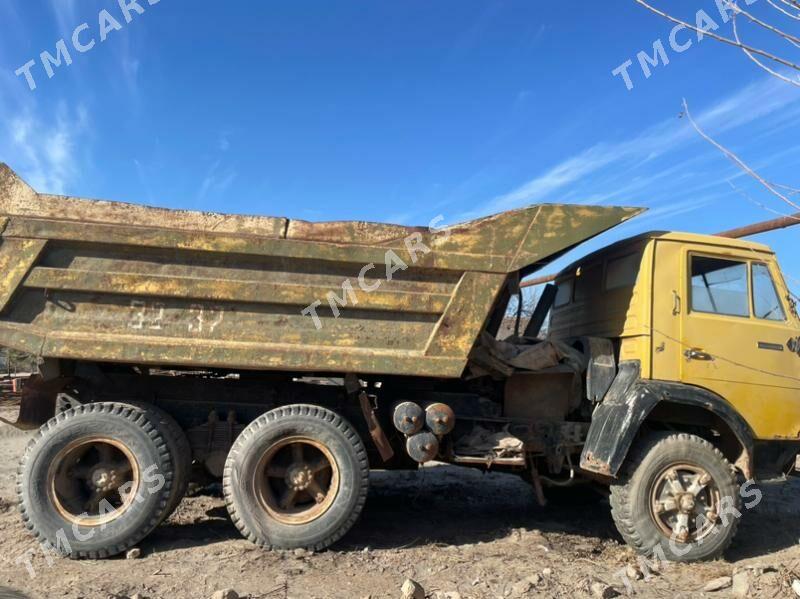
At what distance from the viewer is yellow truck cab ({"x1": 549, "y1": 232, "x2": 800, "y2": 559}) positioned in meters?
4.29

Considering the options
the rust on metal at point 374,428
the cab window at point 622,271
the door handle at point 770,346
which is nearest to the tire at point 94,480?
the rust on metal at point 374,428

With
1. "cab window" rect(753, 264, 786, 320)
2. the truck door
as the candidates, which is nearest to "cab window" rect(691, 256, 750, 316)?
the truck door

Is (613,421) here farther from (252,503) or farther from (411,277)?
(252,503)

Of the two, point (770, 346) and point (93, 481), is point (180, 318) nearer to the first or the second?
point (93, 481)

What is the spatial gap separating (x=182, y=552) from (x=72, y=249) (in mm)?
2263

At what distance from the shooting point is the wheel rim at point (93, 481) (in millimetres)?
3920

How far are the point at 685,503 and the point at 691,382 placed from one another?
0.92 metres

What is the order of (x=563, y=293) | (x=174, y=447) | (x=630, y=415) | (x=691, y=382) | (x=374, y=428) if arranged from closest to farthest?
(x=174, y=447), (x=630, y=415), (x=374, y=428), (x=691, y=382), (x=563, y=293)

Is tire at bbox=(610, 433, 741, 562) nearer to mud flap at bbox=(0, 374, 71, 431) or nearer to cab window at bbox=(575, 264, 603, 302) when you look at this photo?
cab window at bbox=(575, 264, 603, 302)

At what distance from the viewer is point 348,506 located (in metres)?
4.07

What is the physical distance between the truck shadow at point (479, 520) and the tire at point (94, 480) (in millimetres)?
355

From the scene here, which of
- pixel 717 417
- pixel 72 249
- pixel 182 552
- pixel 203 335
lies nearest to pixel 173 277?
pixel 203 335

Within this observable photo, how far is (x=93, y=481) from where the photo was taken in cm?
399

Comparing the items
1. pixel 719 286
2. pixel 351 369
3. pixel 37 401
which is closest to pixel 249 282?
pixel 351 369
